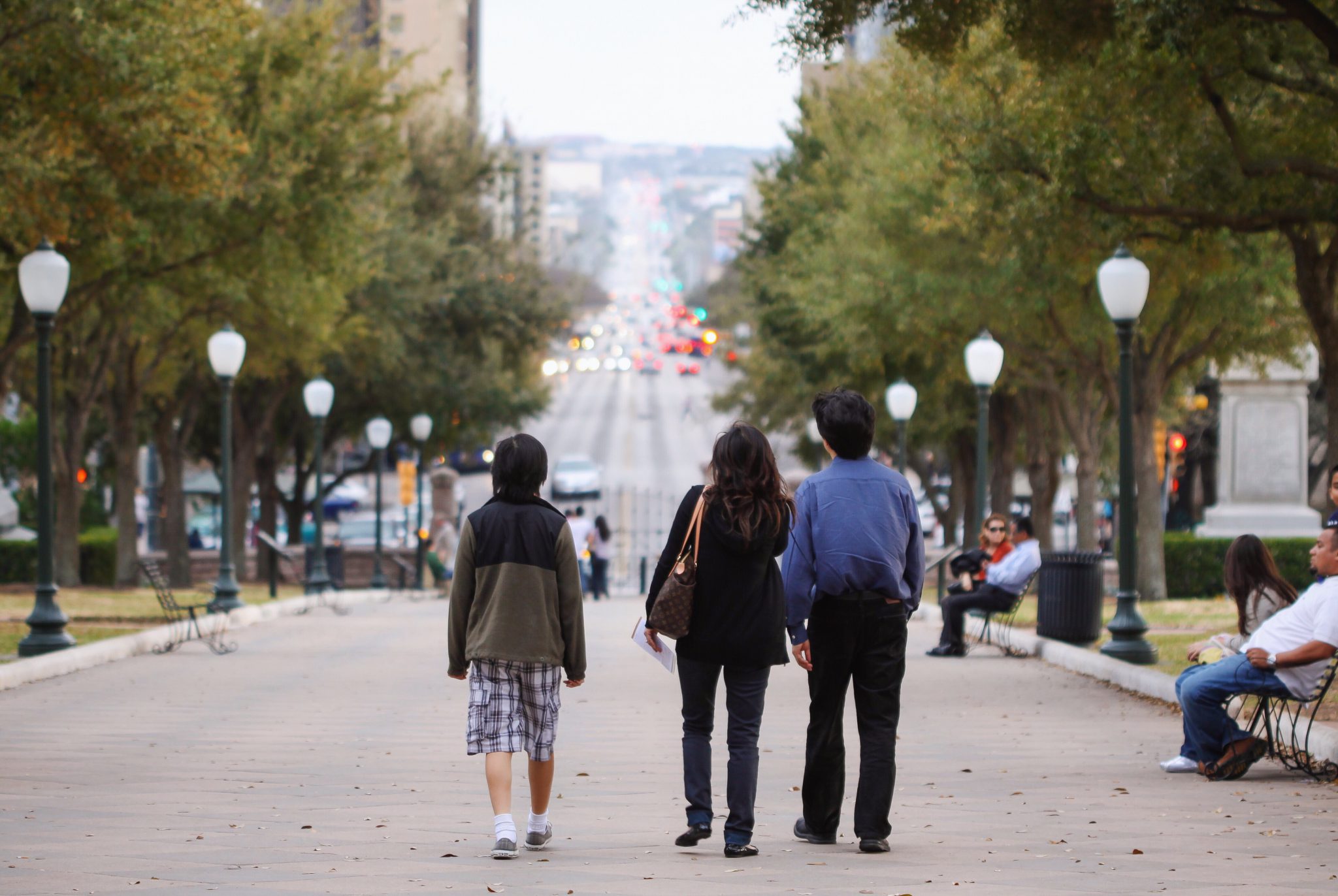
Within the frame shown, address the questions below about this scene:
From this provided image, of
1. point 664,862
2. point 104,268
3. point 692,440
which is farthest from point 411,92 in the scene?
point 692,440

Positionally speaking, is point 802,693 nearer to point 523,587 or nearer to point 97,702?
point 97,702

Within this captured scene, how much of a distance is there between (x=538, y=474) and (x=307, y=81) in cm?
2008

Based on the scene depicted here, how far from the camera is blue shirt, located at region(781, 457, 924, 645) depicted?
6.90m

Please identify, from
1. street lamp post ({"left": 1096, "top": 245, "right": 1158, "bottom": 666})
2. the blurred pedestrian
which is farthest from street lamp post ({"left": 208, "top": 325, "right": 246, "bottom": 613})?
the blurred pedestrian

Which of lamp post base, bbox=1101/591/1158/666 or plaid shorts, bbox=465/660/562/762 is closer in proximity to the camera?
plaid shorts, bbox=465/660/562/762

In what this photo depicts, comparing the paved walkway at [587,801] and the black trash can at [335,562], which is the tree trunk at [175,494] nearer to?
the black trash can at [335,562]

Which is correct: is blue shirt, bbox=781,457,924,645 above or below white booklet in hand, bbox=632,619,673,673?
above

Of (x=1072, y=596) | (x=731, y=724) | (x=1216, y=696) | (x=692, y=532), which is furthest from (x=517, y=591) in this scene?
(x=1072, y=596)

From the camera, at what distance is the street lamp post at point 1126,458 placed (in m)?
15.1

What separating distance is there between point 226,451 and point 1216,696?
1511cm

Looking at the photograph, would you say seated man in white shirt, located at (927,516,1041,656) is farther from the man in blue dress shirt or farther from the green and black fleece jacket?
the green and black fleece jacket

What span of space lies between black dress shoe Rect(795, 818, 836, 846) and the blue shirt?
82cm

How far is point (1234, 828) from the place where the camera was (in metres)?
7.61

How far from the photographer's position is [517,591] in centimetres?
696
